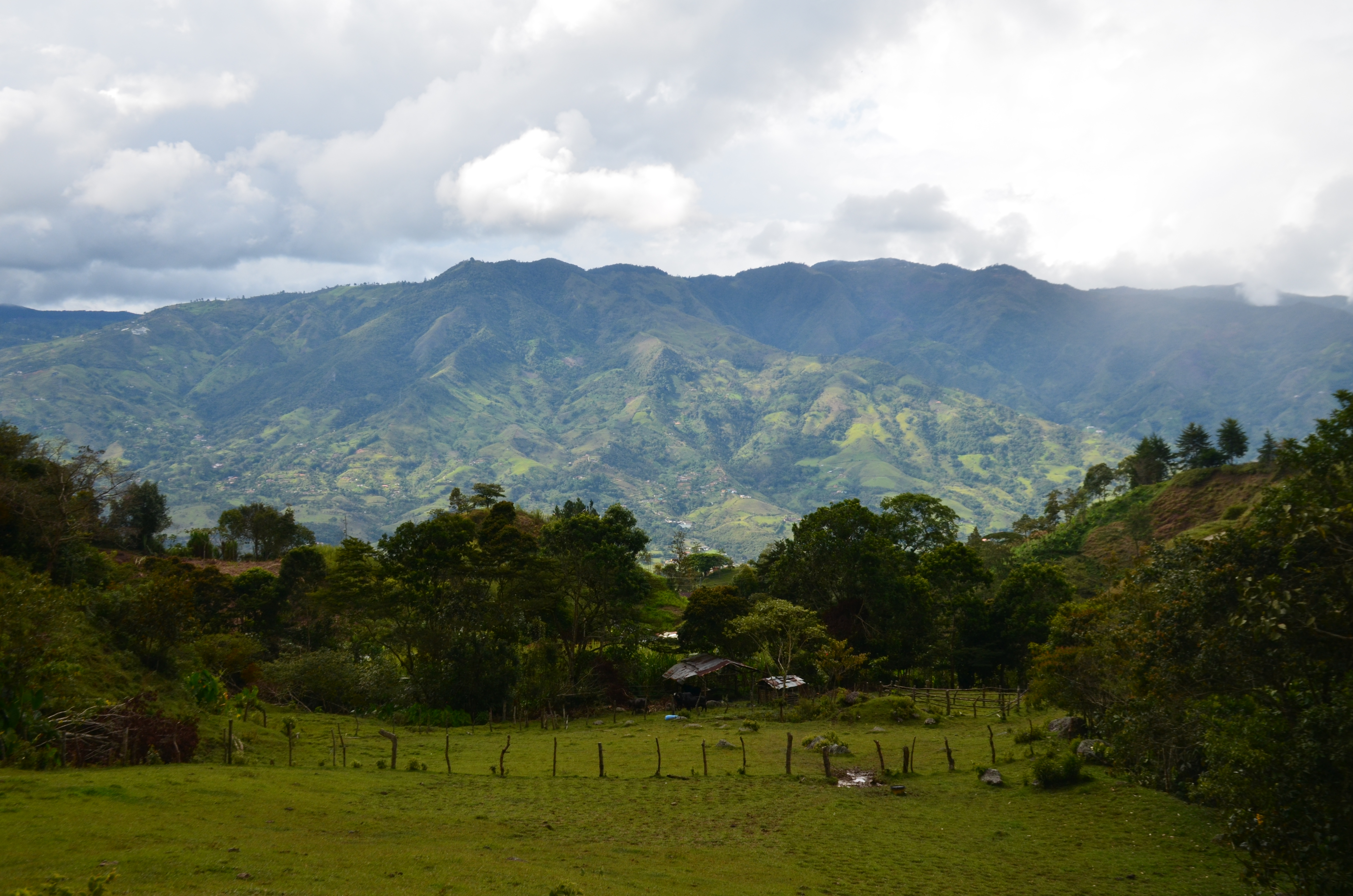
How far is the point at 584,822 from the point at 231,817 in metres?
8.89

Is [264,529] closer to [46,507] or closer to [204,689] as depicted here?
[46,507]

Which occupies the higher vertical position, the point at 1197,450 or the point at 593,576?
the point at 1197,450

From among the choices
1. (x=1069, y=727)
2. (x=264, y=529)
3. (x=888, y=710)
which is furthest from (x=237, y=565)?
(x=1069, y=727)

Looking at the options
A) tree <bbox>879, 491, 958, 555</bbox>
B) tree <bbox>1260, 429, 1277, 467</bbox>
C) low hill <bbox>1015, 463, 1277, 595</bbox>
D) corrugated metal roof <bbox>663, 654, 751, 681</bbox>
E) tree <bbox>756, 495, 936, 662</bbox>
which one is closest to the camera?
corrugated metal roof <bbox>663, 654, 751, 681</bbox>

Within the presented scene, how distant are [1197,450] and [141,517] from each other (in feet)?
411

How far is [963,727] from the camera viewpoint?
120 ft

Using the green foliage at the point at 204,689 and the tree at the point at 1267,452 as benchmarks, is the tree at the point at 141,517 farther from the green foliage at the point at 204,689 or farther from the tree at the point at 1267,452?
the tree at the point at 1267,452

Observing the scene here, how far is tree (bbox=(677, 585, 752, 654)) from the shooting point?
52.5 meters

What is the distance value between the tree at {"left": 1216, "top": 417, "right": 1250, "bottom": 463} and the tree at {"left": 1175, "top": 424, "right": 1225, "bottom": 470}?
77 centimetres

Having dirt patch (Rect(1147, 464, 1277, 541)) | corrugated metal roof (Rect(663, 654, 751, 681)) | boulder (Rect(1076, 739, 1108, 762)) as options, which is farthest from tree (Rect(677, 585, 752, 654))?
dirt patch (Rect(1147, 464, 1277, 541))

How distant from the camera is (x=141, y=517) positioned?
3108 inches

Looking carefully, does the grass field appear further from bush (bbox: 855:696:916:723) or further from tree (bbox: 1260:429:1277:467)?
tree (bbox: 1260:429:1277:467)

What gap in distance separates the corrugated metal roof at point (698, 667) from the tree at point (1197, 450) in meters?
71.9

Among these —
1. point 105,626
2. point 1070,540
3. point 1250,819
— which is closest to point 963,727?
point 1250,819
